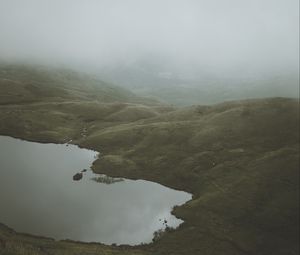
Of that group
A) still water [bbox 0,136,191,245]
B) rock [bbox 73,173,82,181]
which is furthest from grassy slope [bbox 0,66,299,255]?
rock [bbox 73,173,82,181]

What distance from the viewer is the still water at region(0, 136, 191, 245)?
2830 inches

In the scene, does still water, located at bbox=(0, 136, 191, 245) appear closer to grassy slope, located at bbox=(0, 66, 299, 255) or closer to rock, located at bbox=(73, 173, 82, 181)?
rock, located at bbox=(73, 173, 82, 181)

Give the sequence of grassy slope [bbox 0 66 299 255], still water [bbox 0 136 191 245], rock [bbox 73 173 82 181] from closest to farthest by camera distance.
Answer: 1. grassy slope [bbox 0 66 299 255]
2. still water [bbox 0 136 191 245]
3. rock [bbox 73 173 82 181]

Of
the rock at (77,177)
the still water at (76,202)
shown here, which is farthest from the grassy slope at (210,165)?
the rock at (77,177)

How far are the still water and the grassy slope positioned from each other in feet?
15.6

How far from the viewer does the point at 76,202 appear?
8438 cm

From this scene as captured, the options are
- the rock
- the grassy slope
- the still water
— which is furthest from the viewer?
the rock

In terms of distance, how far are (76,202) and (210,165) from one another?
1583 inches

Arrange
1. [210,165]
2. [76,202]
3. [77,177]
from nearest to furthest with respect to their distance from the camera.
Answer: [76,202] → [77,177] → [210,165]

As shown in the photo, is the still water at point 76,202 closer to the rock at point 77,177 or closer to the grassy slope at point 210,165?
the rock at point 77,177

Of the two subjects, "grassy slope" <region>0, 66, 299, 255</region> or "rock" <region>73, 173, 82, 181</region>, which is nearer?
"grassy slope" <region>0, 66, 299, 255</region>

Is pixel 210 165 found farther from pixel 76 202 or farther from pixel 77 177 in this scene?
pixel 76 202

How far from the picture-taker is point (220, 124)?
5364 inches

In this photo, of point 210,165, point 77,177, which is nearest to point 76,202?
point 77,177
